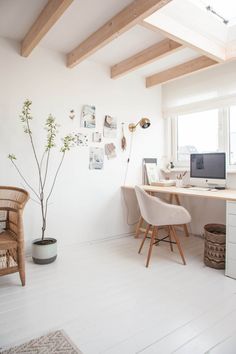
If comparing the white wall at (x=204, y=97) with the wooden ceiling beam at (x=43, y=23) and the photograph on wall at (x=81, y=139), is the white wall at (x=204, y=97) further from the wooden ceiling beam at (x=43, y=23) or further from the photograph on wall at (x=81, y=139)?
the wooden ceiling beam at (x=43, y=23)

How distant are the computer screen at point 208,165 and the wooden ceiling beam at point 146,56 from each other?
128 centimetres

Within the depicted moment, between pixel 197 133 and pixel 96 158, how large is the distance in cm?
156

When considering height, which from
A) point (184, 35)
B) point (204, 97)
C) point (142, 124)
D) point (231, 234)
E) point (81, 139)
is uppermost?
point (184, 35)

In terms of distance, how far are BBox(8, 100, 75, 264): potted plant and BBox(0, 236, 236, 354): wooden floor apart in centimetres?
14

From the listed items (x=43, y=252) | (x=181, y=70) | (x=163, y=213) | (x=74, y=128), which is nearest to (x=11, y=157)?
(x=74, y=128)

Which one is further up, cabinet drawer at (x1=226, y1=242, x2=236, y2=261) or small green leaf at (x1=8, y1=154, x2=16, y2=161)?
small green leaf at (x1=8, y1=154, x2=16, y2=161)

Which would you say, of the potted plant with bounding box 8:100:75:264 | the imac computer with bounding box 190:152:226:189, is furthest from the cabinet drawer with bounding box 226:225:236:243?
the potted plant with bounding box 8:100:75:264

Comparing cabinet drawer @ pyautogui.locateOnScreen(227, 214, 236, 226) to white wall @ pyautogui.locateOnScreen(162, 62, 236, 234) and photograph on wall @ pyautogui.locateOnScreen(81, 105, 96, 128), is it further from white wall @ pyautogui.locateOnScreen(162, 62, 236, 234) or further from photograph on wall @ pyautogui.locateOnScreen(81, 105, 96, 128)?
photograph on wall @ pyautogui.locateOnScreen(81, 105, 96, 128)

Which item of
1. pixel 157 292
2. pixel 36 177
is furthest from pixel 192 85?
pixel 157 292

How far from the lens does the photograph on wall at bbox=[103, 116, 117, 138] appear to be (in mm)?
3229

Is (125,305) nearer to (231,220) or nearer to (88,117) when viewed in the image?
(231,220)

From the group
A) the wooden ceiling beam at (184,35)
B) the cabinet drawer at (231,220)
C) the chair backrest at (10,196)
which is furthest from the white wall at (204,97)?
the chair backrest at (10,196)

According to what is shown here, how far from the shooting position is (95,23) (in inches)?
88.4

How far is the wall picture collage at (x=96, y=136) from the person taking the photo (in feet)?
9.91
